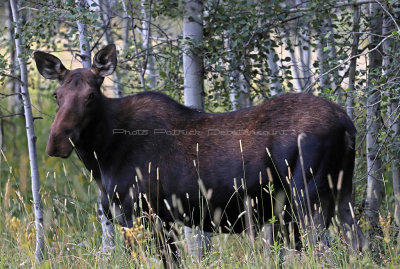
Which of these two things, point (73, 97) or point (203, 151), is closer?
point (73, 97)

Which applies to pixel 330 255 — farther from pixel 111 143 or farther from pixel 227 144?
pixel 111 143

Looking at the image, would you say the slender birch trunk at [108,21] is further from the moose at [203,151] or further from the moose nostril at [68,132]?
the moose nostril at [68,132]

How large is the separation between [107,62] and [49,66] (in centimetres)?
60

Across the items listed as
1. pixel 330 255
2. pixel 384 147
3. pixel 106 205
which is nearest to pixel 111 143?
pixel 106 205

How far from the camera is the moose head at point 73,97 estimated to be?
5449mm

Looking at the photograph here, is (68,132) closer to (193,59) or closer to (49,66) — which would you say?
(49,66)

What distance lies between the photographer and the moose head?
17.9ft

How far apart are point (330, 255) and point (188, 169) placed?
5.68 ft

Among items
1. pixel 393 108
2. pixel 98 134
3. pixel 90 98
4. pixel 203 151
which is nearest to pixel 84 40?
pixel 90 98

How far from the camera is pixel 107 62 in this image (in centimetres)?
604

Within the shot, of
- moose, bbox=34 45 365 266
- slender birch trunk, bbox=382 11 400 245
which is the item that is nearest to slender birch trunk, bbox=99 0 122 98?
moose, bbox=34 45 365 266

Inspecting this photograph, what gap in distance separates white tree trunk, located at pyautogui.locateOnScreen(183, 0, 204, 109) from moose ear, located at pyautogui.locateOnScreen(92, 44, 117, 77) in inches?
44.1

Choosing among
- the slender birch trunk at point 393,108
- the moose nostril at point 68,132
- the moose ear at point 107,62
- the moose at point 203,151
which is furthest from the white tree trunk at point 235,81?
the moose nostril at point 68,132

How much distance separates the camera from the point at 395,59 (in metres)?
6.56
